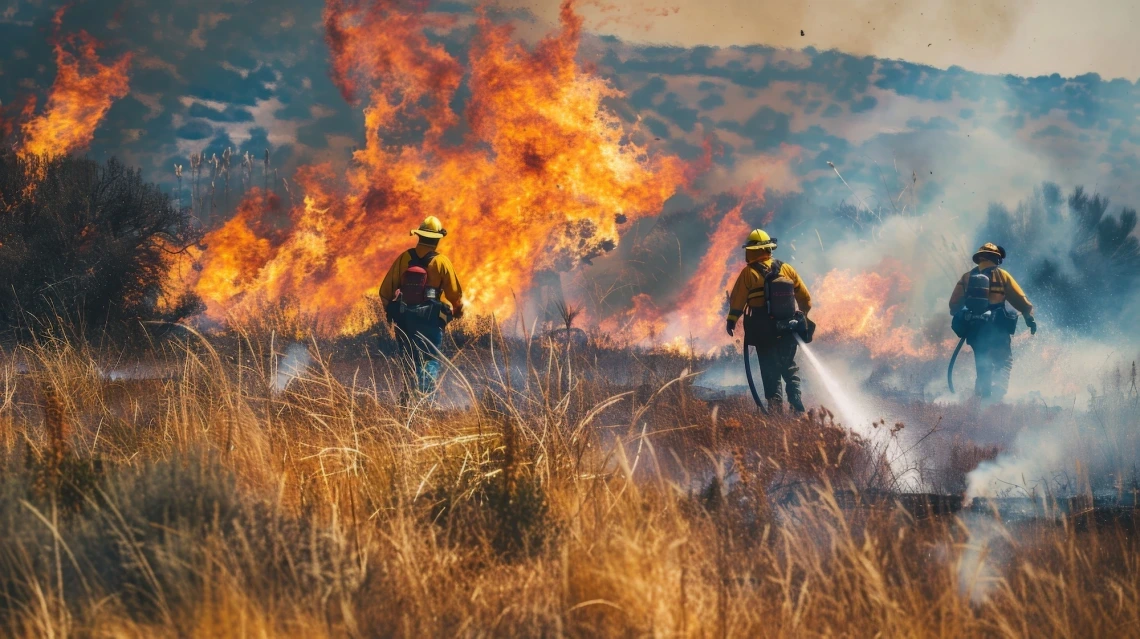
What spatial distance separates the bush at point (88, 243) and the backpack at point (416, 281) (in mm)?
7091

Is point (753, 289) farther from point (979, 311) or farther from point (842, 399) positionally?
point (842, 399)

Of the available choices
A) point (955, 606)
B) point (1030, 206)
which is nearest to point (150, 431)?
point (955, 606)

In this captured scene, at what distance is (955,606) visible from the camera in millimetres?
3311

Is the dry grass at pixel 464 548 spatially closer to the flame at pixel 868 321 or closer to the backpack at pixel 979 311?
the backpack at pixel 979 311

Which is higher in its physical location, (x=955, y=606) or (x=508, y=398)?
(x=508, y=398)

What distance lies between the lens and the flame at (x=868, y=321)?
1844cm

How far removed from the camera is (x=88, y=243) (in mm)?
15227

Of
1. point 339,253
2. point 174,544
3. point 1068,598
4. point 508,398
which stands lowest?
point 1068,598

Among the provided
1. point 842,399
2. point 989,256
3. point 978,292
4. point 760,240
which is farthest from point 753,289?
point 842,399

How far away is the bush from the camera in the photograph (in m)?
13.5

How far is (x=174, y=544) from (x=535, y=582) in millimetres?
1413

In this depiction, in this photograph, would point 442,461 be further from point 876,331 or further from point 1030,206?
point 1030,206

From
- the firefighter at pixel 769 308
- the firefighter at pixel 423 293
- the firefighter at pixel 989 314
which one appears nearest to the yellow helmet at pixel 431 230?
the firefighter at pixel 423 293

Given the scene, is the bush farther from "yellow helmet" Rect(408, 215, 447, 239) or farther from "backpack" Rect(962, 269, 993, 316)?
"backpack" Rect(962, 269, 993, 316)
